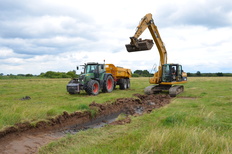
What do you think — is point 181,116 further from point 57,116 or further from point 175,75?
point 175,75

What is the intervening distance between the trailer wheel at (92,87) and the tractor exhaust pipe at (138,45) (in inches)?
145

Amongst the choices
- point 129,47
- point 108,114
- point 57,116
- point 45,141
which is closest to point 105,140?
point 45,141

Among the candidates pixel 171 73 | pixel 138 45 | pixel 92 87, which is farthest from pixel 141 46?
pixel 92 87

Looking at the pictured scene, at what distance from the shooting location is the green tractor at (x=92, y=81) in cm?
1390

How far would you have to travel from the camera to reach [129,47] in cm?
1515

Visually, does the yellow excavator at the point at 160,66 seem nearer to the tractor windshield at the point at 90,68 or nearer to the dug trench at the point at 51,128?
the tractor windshield at the point at 90,68

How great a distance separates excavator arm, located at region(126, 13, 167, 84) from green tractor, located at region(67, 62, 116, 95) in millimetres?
2896

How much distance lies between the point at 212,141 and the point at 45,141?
15.5 feet

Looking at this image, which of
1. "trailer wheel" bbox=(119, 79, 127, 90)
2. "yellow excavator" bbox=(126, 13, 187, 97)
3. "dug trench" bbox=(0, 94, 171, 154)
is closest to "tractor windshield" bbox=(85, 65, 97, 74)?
"yellow excavator" bbox=(126, 13, 187, 97)

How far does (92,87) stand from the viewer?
14117 millimetres

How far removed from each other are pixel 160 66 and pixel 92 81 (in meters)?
5.93

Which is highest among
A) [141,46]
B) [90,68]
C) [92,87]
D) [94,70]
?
[141,46]

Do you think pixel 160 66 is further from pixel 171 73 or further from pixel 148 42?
pixel 148 42

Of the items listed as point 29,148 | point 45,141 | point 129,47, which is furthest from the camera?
point 129,47
